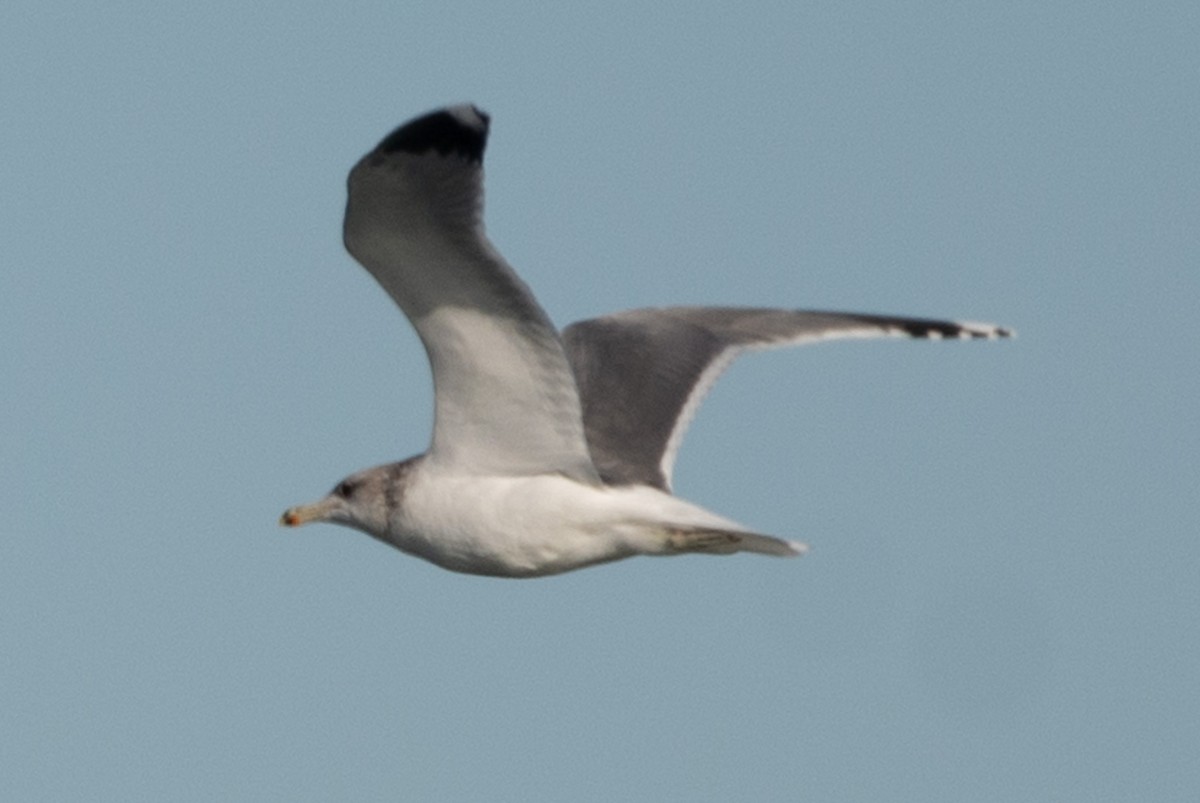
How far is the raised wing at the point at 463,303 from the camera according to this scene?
12633 millimetres

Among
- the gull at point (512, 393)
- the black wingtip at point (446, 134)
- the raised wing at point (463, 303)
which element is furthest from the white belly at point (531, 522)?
the black wingtip at point (446, 134)

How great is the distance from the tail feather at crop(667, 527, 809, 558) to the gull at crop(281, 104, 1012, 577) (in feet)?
0.05

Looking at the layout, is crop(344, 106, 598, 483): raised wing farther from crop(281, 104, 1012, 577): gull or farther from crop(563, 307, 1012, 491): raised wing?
crop(563, 307, 1012, 491): raised wing

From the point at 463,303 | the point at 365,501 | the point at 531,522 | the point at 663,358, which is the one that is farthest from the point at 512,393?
the point at 663,358

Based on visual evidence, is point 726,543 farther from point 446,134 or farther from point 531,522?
point 446,134

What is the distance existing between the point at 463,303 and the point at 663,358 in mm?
2591

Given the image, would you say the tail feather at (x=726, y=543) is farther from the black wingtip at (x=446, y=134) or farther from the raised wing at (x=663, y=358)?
the black wingtip at (x=446, y=134)

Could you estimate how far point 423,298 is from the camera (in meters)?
13.6

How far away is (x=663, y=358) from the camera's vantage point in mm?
15906

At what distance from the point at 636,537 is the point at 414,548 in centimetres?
135

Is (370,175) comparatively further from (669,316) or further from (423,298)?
(669,316)

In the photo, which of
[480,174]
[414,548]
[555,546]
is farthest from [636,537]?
[480,174]

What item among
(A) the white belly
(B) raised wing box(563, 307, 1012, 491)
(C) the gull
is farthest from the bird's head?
(B) raised wing box(563, 307, 1012, 491)

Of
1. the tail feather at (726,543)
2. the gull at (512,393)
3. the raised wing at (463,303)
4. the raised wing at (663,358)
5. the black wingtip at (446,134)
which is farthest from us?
the raised wing at (663,358)
